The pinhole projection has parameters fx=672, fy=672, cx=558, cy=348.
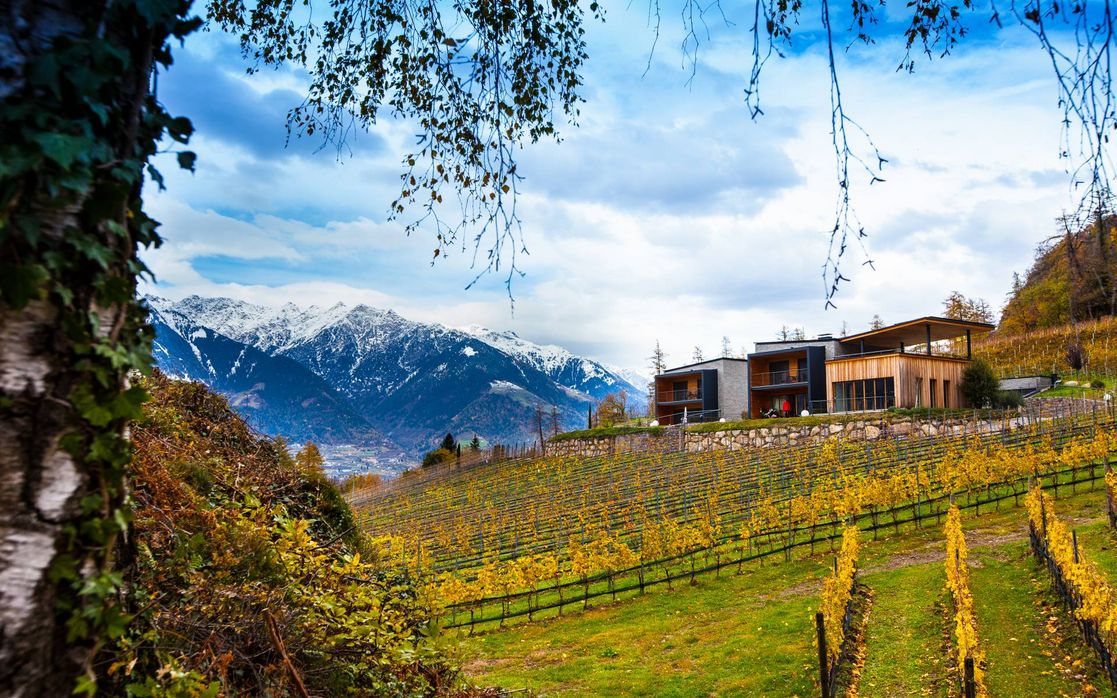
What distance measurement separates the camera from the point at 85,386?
3.96 feet

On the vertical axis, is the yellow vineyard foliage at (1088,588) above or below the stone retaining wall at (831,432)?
below

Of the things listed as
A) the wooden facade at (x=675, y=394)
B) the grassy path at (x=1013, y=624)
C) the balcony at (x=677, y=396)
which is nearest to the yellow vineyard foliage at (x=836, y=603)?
the grassy path at (x=1013, y=624)

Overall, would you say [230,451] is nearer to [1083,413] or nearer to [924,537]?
[924,537]

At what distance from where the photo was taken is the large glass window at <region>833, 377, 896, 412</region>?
99.0 ft

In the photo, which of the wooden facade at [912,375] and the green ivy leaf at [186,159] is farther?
the wooden facade at [912,375]

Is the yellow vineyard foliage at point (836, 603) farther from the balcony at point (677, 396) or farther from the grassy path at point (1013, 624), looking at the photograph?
the balcony at point (677, 396)

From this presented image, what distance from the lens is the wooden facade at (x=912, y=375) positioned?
29.6m

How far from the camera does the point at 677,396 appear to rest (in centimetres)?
4409

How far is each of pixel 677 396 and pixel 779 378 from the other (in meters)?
7.90

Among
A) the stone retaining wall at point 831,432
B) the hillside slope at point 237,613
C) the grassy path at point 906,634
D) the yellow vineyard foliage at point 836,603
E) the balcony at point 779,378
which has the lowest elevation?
the grassy path at point 906,634

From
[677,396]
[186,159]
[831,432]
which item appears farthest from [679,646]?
[677,396]

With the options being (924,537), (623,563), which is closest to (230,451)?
(623,563)

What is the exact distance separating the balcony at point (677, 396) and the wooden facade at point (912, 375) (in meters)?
10.9

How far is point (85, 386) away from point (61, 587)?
0.36 m
